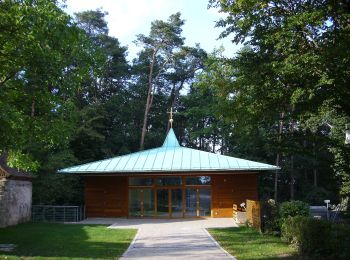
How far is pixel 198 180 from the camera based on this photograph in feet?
92.5

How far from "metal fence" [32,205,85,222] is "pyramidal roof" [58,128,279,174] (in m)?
2.46

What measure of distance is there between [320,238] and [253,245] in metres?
3.26

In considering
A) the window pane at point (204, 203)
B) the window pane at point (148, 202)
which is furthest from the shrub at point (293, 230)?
the window pane at point (148, 202)

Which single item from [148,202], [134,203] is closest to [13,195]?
[134,203]

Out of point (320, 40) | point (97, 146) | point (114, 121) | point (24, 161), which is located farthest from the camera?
point (114, 121)

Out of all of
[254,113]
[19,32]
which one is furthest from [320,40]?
[19,32]

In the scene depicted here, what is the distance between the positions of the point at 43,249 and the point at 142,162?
14.4 metres

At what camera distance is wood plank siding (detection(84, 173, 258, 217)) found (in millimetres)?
27672

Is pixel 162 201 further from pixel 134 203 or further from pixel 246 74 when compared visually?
pixel 246 74

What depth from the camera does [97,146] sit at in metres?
39.4

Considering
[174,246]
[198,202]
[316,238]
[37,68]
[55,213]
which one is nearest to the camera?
[37,68]

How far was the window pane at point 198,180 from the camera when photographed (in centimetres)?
2811

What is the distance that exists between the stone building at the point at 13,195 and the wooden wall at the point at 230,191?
11.1m

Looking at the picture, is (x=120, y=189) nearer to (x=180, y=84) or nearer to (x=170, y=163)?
(x=170, y=163)
